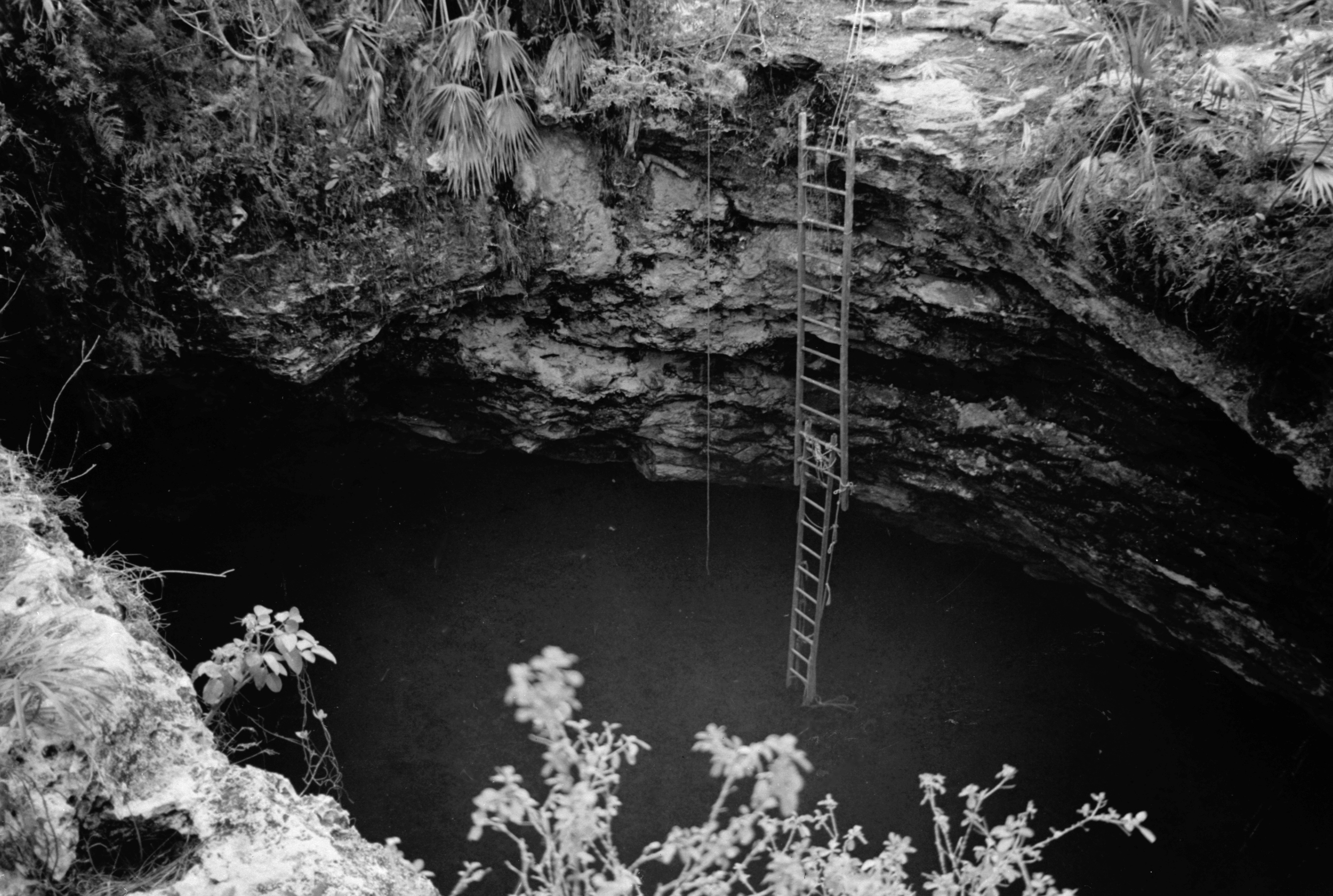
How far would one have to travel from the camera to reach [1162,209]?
2.74 metres

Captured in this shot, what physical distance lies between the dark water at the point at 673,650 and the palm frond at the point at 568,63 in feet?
6.18

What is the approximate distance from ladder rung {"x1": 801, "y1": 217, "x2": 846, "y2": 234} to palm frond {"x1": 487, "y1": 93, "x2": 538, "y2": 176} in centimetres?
106

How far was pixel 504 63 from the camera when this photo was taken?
127 inches

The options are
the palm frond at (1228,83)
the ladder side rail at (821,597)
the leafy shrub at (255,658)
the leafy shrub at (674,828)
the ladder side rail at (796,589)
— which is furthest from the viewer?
the ladder side rail at (796,589)

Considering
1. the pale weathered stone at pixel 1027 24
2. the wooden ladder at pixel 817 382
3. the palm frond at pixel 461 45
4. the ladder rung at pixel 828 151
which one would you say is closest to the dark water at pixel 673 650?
the wooden ladder at pixel 817 382

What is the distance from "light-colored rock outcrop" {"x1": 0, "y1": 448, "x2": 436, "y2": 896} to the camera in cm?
165

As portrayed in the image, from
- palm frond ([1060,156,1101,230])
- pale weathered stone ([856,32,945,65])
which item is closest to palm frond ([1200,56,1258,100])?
palm frond ([1060,156,1101,230])

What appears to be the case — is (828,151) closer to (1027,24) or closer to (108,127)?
(1027,24)

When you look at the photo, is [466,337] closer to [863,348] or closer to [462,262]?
[462,262]

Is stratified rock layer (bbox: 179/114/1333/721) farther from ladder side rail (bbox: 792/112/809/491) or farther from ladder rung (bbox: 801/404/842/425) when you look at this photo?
ladder rung (bbox: 801/404/842/425)

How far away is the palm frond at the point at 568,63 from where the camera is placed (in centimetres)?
330

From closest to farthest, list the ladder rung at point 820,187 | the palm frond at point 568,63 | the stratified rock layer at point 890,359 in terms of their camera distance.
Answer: the ladder rung at point 820,187
the stratified rock layer at point 890,359
the palm frond at point 568,63

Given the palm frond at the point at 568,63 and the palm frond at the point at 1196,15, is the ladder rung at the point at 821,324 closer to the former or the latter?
the palm frond at the point at 568,63

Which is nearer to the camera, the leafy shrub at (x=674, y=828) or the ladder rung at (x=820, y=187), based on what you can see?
the leafy shrub at (x=674, y=828)
